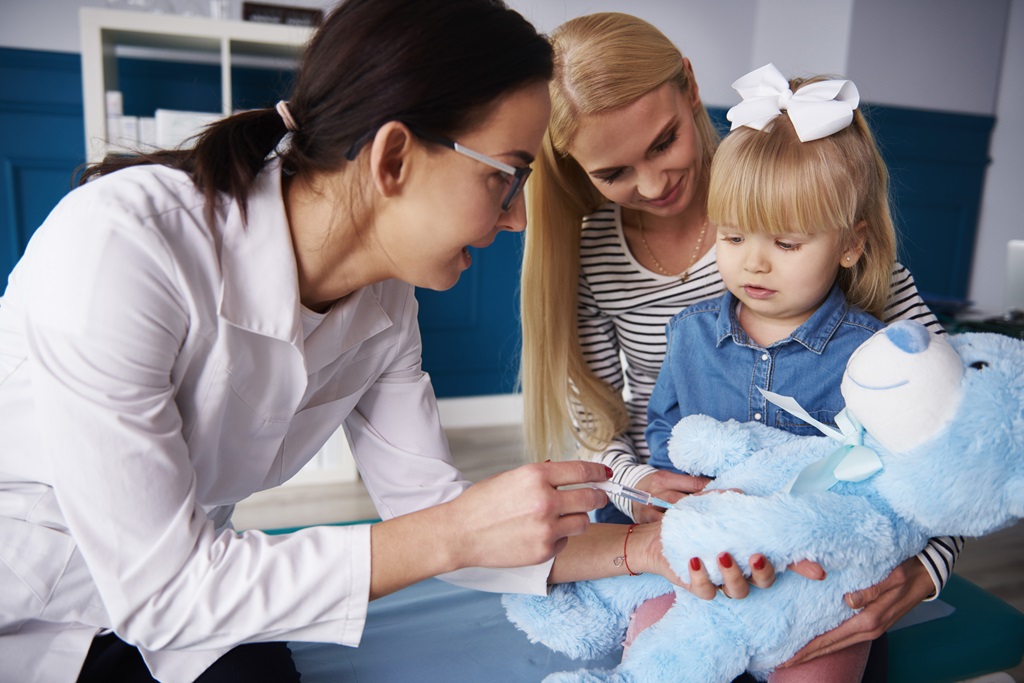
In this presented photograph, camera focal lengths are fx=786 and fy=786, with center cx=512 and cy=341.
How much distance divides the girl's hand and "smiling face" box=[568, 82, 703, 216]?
20.0 inches

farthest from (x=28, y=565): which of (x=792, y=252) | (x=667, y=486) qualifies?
(x=792, y=252)

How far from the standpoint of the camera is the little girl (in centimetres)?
126

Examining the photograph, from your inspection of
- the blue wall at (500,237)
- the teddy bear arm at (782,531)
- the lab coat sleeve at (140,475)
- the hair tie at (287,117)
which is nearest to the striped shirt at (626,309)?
the teddy bear arm at (782,531)

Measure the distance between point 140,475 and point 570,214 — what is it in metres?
1.05

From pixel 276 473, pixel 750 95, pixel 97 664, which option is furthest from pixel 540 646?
pixel 750 95

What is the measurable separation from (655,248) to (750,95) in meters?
0.39

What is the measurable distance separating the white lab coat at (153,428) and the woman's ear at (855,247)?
862 millimetres

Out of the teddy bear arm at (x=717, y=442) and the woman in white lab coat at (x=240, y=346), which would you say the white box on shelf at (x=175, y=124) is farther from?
the teddy bear arm at (x=717, y=442)

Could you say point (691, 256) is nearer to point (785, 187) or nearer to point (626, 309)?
point (626, 309)

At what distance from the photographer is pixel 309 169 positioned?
1095 mm

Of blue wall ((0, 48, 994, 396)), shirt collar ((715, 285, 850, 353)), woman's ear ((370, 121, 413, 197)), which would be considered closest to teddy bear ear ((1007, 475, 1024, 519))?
shirt collar ((715, 285, 850, 353))

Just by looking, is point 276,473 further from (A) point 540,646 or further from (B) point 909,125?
(B) point 909,125

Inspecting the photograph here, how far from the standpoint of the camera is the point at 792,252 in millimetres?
1277

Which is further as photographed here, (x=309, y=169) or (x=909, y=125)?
(x=909, y=125)
